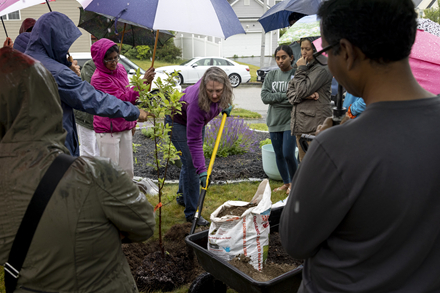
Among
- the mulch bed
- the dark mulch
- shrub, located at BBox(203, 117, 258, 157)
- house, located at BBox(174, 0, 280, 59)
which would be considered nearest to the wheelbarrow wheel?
the mulch bed

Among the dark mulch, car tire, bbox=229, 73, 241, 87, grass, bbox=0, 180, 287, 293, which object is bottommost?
car tire, bbox=229, 73, 241, 87

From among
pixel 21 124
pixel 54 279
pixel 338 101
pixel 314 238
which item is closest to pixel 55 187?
pixel 21 124

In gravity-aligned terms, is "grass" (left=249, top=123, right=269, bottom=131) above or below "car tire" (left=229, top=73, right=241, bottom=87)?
above

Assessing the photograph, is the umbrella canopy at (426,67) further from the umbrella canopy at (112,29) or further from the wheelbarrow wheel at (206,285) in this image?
the umbrella canopy at (112,29)

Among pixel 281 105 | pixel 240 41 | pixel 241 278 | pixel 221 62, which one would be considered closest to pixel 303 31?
pixel 281 105

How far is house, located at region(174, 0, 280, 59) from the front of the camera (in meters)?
33.2

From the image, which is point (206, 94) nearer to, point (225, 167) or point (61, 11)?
point (225, 167)

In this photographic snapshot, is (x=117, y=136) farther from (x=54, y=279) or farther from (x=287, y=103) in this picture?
(x=54, y=279)

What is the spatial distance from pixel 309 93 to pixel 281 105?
629 mm

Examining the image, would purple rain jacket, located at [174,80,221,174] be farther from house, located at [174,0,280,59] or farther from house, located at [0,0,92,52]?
house, located at [174,0,280,59]

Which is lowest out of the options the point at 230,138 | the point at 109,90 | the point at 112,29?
the point at 230,138

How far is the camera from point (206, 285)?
9.25 feet

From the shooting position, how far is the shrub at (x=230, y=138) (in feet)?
23.0

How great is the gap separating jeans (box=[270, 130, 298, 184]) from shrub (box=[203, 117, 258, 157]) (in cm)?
186
